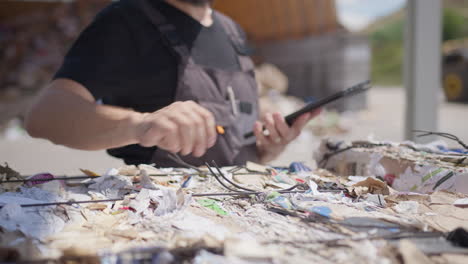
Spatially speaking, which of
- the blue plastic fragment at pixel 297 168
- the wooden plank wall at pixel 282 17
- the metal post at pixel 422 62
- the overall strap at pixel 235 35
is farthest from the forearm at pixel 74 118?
the wooden plank wall at pixel 282 17

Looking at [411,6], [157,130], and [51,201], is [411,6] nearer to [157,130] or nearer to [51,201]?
[157,130]

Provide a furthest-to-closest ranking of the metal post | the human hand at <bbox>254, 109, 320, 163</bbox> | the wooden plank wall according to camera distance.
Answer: the wooden plank wall, the metal post, the human hand at <bbox>254, 109, 320, 163</bbox>

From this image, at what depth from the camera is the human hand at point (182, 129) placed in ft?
2.73

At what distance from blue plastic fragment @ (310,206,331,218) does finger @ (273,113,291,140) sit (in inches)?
25.4

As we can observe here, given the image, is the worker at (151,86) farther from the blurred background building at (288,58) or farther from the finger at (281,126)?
the blurred background building at (288,58)

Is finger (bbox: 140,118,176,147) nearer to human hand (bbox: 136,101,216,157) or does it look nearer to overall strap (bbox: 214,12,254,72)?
human hand (bbox: 136,101,216,157)

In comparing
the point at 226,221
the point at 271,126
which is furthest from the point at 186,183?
the point at 271,126

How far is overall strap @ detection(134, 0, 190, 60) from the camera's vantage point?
1.28 m

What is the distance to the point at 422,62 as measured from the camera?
245 centimetres

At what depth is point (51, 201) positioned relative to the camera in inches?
31.2

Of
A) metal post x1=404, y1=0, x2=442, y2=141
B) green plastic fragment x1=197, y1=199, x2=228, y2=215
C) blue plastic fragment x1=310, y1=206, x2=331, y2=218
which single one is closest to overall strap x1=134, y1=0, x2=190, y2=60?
green plastic fragment x1=197, y1=199, x2=228, y2=215

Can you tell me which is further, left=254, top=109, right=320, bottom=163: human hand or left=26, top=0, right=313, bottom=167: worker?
left=254, top=109, right=320, bottom=163: human hand

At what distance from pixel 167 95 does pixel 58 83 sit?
0.33m

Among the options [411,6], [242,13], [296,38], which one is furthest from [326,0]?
[411,6]
